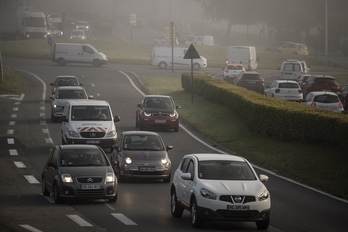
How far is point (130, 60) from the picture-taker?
91125mm

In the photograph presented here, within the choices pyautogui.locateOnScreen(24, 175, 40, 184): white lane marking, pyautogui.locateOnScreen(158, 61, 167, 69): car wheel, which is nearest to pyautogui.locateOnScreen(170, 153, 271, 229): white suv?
pyautogui.locateOnScreen(24, 175, 40, 184): white lane marking

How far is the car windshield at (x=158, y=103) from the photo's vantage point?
44.3 m

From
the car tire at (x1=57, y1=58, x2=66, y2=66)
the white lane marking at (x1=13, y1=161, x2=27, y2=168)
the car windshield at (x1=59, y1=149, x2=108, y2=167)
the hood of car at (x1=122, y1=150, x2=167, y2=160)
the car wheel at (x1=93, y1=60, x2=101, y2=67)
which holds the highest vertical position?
the car windshield at (x1=59, y1=149, x2=108, y2=167)

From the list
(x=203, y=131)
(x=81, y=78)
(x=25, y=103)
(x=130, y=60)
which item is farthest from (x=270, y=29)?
(x=203, y=131)

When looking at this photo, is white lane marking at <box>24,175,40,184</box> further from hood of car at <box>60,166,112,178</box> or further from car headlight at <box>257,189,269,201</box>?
car headlight at <box>257,189,269,201</box>

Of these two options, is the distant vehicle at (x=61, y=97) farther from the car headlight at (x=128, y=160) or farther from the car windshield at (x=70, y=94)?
Answer: the car headlight at (x=128, y=160)

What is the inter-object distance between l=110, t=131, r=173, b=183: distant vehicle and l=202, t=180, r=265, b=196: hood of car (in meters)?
7.80

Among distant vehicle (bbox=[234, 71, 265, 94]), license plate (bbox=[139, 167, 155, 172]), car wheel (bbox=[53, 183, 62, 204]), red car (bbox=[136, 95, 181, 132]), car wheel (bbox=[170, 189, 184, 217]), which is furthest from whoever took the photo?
distant vehicle (bbox=[234, 71, 265, 94])

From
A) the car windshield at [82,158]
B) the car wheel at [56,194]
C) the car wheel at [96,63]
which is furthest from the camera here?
the car wheel at [96,63]

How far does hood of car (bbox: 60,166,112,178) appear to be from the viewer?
24.3 m

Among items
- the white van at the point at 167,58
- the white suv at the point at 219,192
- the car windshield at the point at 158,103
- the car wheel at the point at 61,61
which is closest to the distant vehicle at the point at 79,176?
the white suv at the point at 219,192

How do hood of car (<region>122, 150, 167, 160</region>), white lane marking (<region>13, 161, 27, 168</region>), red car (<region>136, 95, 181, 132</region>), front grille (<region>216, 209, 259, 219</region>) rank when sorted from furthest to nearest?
red car (<region>136, 95, 181, 132</region>)
white lane marking (<region>13, 161, 27, 168</region>)
hood of car (<region>122, 150, 167, 160</region>)
front grille (<region>216, 209, 259, 219</region>)

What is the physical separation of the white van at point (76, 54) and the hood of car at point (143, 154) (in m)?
52.9

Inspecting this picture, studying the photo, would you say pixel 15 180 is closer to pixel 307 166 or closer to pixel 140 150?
pixel 140 150
